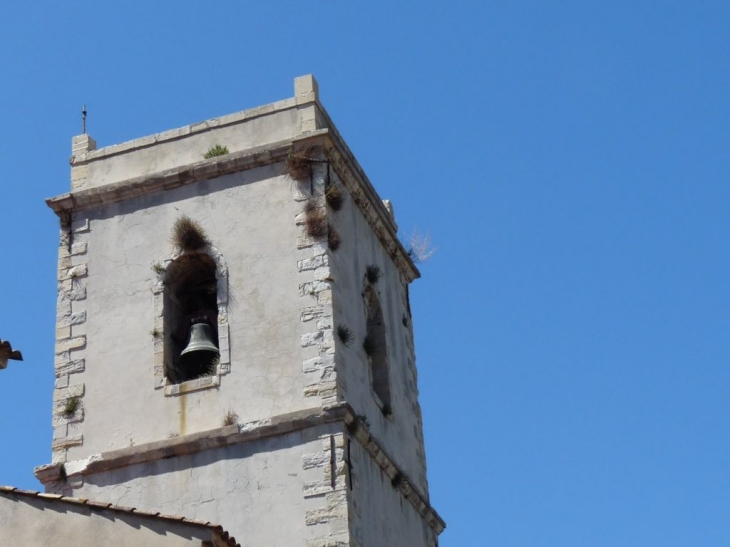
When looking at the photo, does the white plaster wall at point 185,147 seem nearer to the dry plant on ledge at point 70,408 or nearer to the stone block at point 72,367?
the stone block at point 72,367

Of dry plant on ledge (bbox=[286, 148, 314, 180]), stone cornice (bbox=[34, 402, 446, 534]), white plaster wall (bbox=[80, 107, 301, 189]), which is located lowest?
stone cornice (bbox=[34, 402, 446, 534])

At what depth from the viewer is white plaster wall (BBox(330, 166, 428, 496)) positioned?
1634 cm

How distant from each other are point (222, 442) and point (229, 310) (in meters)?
1.55

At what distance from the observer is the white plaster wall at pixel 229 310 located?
16.0 m

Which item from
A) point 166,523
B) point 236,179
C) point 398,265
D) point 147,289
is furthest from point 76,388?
point 166,523

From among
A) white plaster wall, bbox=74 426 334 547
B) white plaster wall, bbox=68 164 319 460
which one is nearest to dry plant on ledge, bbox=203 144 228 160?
white plaster wall, bbox=68 164 319 460

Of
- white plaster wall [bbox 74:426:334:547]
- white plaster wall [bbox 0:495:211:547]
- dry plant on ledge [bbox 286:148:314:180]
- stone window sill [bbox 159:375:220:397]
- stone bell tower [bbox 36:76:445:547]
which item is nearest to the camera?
white plaster wall [bbox 0:495:211:547]

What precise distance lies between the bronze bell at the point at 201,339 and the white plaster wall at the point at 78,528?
5.11 meters

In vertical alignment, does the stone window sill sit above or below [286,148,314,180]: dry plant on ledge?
below

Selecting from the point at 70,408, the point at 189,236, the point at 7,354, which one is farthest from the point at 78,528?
the point at 189,236

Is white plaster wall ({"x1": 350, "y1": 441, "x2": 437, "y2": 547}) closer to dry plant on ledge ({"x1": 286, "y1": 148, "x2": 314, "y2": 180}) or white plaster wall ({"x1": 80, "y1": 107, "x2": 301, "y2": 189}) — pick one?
dry plant on ledge ({"x1": 286, "y1": 148, "x2": 314, "y2": 180})

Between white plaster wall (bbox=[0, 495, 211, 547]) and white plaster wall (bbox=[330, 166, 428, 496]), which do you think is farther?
white plaster wall (bbox=[330, 166, 428, 496])

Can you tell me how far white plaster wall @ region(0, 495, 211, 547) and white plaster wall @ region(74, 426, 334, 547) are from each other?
377 cm

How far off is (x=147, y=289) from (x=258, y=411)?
208cm
